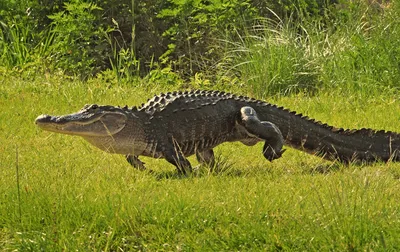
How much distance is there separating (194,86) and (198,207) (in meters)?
6.10

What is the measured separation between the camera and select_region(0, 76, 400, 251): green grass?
5555mm

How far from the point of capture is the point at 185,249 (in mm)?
5527

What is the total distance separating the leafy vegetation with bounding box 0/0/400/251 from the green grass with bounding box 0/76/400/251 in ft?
0.04

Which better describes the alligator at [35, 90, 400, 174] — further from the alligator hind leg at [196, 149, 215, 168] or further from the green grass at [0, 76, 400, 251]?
the green grass at [0, 76, 400, 251]

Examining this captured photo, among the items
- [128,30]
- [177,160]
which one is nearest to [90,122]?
[177,160]

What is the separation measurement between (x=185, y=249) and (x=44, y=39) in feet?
27.4

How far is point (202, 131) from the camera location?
24.3 ft

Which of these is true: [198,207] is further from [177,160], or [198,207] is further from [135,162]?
[135,162]

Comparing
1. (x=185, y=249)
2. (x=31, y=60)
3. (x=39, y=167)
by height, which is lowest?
(x=31, y=60)

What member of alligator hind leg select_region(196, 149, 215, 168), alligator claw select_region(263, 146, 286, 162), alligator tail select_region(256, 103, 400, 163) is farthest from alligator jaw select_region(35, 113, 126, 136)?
alligator tail select_region(256, 103, 400, 163)

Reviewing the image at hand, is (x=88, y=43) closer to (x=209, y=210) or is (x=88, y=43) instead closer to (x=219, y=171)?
(x=219, y=171)

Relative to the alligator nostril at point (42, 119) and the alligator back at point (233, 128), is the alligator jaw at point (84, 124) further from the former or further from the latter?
the alligator back at point (233, 128)

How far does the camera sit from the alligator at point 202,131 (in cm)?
714

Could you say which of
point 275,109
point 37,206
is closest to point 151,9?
point 275,109
